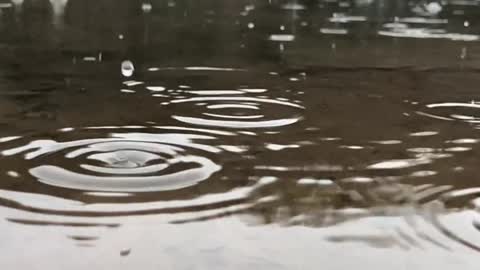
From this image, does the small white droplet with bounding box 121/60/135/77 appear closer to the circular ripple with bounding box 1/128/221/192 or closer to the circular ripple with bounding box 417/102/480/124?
the circular ripple with bounding box 1/128/221/192

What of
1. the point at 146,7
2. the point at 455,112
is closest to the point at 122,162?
the point at 455,112

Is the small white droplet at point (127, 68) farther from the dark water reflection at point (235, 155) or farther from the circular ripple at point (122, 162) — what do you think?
the circular ripple at point (122, 162)

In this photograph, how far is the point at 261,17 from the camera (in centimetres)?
Result: 685

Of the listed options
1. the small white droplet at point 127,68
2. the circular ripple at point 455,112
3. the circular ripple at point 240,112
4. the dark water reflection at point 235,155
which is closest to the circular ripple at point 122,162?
the dark water reflection at point 235,155

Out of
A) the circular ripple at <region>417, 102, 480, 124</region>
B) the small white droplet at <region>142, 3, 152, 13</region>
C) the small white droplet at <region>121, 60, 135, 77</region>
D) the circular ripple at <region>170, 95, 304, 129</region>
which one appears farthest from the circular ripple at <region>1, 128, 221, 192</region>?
the small white droplet at <region>142, 3, 152, 13</region>

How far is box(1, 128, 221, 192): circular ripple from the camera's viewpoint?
210cm

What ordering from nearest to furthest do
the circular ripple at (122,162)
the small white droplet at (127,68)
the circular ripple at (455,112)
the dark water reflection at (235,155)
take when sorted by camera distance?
the dark water reflection at (235,155) < the circular ripple at (122,162) < the circular ripple at (455,112) < the small white droplet at (127,68)

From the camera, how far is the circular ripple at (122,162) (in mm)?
2102

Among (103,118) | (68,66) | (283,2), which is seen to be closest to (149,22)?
(68,66)

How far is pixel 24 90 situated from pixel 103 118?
0.69m

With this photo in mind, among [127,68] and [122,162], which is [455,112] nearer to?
[122,162]

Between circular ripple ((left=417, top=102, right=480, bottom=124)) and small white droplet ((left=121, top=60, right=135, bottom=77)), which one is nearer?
circular ripple ((left=417, top=102, right=480, bottom=124))

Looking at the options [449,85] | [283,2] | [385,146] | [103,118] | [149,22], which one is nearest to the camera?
[385,146]

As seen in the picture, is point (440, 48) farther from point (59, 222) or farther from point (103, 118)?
point (59, 222)
